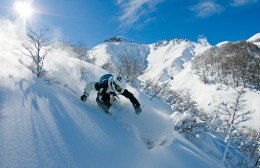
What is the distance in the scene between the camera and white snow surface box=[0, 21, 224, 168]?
13.2ft

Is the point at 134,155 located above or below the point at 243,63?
below

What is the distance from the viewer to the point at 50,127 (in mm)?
4891

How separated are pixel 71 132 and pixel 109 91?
2.79 metres

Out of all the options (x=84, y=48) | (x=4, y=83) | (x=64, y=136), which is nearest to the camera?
(x=64, y=136)

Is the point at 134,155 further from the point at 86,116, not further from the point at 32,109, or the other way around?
the point at 32,109

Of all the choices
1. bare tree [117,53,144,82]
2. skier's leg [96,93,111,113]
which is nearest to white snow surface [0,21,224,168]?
skier's leg [96,93,111,113]

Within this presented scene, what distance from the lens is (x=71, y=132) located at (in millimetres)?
5113

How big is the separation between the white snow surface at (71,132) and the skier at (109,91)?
225 mm

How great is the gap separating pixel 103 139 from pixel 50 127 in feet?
3.64

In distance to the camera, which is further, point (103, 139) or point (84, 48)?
point (84, 48)

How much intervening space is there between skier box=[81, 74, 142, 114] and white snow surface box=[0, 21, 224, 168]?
0.22 meters

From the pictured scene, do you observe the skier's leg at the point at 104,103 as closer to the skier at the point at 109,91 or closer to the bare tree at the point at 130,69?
the skier at the point at 109,91

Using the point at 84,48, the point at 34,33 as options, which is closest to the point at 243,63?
the point at 84,48

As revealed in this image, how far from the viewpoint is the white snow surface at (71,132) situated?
4016 millimetres
